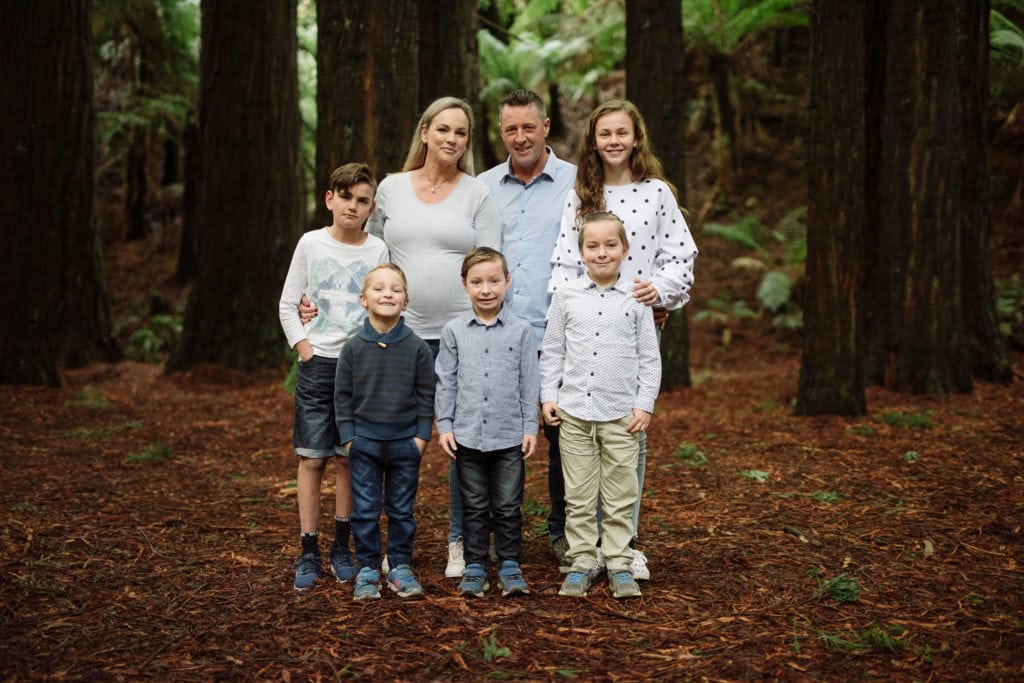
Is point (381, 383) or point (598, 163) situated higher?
point (598, 163)

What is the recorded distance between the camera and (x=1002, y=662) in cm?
319

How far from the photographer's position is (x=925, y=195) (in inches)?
313

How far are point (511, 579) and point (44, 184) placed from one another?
7424mm

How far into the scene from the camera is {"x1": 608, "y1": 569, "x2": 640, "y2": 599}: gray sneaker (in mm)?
3895

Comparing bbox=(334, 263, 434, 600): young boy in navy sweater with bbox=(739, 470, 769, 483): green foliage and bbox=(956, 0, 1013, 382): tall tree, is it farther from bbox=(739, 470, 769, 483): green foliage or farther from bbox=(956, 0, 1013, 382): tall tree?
bbox=(956, 0, 1013, 382): tall tree

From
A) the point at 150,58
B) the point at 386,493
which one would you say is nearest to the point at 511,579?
the point at 386,493

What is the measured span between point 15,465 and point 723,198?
45.1ft

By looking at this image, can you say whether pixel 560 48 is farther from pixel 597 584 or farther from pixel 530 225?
pixel 597 584

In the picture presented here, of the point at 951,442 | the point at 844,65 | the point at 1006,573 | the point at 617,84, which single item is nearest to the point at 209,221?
the point at 844,65

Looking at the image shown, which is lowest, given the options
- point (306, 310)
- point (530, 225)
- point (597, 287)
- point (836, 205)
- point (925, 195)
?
point (306, 310)

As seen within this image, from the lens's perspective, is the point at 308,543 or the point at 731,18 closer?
the point at 308,543

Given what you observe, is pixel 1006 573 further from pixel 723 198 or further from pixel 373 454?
pixel 723 198

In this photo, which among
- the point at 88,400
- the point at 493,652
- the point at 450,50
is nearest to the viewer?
the point at 493,652

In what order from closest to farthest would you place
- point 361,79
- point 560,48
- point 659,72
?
1. point 361,79
2. point 659,72
3. point 560,48
